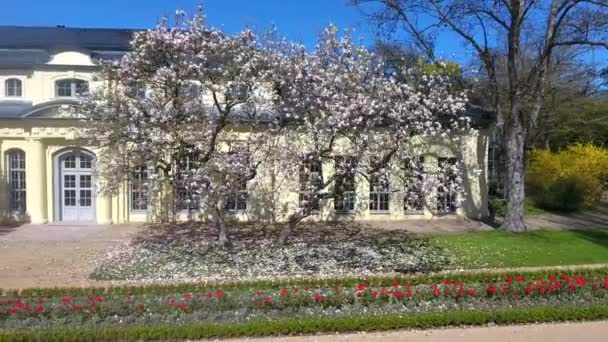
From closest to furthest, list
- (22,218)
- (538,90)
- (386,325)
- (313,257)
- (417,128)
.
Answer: (386,325), (417,128), (313,257), (538,90), (22,218)

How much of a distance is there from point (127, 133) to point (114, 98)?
4.14ft

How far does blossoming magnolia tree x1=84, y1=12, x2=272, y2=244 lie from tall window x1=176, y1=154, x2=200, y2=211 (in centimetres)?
2

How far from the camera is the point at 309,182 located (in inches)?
458

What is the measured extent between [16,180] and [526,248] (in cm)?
1864

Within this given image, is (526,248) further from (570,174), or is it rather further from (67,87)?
(67,87)

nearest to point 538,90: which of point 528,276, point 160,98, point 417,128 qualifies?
point 417,128

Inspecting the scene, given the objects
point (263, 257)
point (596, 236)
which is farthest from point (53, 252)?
point (596, 236)

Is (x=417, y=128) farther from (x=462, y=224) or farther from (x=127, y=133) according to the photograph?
(x=462, y=224)

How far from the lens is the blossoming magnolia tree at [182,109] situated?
11211 mm

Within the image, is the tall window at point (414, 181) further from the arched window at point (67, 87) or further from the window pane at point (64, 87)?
the window pane at point (64, 87)

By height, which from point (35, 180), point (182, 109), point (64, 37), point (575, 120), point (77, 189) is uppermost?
point (64, 37)

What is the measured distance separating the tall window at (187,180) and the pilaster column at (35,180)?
327 inches

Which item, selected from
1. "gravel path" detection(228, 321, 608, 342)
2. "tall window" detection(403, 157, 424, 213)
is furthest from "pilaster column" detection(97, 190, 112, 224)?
"gravel path" detection(228, 321, 608, 342)

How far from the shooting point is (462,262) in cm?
1166
